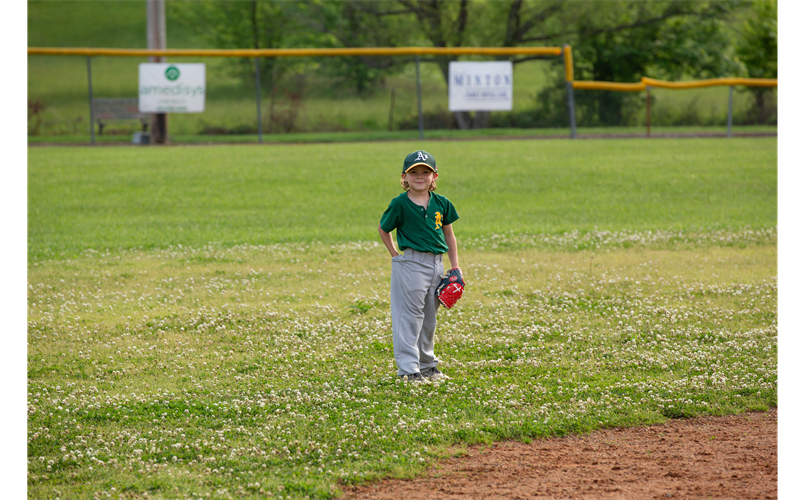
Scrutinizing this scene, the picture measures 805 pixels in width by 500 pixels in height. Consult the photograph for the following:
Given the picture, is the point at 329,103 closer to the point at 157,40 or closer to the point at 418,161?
the point at 157,40

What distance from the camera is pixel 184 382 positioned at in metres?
5.79

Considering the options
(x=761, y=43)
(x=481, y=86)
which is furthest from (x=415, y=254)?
(x=761, y=43)

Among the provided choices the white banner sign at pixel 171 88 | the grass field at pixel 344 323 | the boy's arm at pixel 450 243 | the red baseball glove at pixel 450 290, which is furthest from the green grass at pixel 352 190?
the red baseball glove at pixel 450 290

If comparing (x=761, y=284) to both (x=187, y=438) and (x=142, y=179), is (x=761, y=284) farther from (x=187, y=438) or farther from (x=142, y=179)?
(x=142, y=179)

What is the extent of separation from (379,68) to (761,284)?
58.2 feet

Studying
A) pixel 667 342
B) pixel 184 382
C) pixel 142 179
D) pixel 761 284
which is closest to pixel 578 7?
pixel 142 179

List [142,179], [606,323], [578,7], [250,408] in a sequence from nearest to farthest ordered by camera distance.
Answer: [250,408] < [606,323] < [142,179] < [578,7]

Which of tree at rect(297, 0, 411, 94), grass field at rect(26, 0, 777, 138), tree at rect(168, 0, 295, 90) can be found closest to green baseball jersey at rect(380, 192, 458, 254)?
grass field at rect(26, 0, 777, 138)

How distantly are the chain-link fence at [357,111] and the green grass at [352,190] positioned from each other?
2.59 metres

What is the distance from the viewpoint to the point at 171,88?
21219 millimetres

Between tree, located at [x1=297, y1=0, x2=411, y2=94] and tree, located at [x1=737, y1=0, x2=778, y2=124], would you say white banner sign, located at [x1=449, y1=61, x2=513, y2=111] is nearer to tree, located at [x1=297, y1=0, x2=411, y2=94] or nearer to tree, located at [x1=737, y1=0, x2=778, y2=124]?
tree, located at [x1=297, y1=0, x2=411, y2=94]

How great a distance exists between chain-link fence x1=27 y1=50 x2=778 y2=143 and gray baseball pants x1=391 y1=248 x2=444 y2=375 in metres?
16.9

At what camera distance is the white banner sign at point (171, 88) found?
68.9 ft
